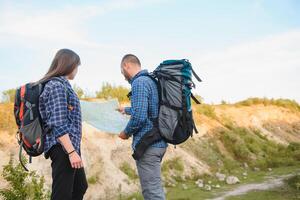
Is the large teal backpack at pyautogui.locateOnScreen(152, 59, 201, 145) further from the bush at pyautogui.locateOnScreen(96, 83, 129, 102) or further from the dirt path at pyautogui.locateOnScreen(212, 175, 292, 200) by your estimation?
the bush at pyautogui.locateOnScreen(96, 83, 129, 102)

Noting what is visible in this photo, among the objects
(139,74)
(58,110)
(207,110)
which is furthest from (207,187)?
(207,110)

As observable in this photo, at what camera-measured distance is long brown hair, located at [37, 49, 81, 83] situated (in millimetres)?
3785

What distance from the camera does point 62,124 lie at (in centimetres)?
362

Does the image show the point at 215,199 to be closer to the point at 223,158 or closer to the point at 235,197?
the point at 235,197

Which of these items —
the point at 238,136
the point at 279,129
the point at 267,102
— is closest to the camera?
the point at 238,136

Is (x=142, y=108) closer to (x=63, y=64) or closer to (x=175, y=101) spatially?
(x=175, y=101)

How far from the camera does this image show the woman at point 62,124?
3.59m

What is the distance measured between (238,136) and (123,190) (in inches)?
455

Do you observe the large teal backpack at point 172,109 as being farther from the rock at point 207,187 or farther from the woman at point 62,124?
the rock at point 207,187

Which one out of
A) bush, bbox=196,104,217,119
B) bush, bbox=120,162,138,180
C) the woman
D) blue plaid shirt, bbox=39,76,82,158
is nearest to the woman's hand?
the woman

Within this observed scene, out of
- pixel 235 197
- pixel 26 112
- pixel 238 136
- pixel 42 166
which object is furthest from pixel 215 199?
pixel 238 136

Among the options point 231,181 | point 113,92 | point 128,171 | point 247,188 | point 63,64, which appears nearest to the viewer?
point 63,64

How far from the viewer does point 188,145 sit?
18625mm

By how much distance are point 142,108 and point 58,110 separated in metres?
0.88
